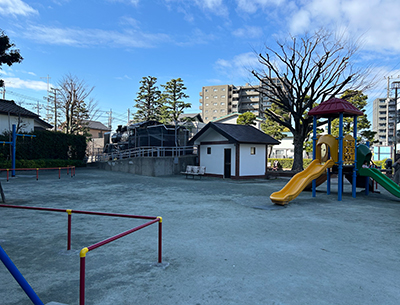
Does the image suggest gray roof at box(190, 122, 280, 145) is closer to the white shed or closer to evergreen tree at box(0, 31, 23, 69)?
the white shed

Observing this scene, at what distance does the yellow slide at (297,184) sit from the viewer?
10.0 meters

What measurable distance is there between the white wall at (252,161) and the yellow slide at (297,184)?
27.7ft

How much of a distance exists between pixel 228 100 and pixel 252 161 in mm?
65915

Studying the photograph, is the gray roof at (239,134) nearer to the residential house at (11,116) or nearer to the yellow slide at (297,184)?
the yellow slide at (297,184)

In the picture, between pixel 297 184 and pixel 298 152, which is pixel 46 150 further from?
pixel 297 184

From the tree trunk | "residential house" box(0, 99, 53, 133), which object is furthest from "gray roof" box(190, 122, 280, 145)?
"residential house" box(0, 99, 53, 133)

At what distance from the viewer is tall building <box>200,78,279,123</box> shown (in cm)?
8331

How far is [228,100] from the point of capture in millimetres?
85125

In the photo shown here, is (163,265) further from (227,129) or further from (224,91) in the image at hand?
(224,91)

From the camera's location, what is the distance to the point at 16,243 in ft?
18.5

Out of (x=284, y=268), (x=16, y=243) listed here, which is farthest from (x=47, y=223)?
(x=284, y=268)

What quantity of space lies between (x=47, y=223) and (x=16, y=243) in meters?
1.74

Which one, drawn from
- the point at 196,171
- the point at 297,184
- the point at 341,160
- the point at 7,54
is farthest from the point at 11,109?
the point at 341,160

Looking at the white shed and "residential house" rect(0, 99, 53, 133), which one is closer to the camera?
the white shed
